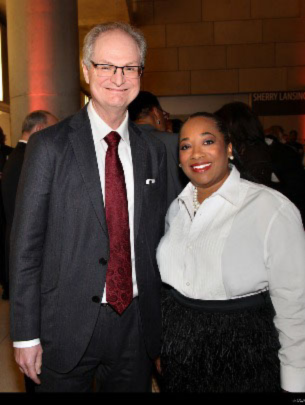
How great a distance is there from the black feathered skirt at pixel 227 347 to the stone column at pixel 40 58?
185 inches

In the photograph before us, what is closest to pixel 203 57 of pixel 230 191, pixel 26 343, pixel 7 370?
pixel 7 370

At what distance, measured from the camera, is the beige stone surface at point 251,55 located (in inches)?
421

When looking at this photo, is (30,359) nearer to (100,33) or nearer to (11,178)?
(100,33)

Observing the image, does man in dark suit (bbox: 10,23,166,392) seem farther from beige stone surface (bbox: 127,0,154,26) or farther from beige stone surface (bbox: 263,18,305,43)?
beige stone surface (bbox: 263,18,305,43)

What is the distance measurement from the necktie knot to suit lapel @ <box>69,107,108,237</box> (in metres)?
0.06

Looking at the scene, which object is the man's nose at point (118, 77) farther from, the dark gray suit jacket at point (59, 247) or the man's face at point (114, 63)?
the dark gray suit jacket at point (59, 247)

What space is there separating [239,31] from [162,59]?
192cm

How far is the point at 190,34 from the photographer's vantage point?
1073 cm

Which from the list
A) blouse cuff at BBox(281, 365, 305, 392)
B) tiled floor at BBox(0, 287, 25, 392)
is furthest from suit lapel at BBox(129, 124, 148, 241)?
tiled floor at BBox(0, 287, 25, 392)

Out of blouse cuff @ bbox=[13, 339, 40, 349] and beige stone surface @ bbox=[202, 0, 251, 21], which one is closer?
blouse cuff @ bbox=[13, 339, 40, 349]

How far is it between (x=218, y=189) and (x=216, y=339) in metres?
0.55

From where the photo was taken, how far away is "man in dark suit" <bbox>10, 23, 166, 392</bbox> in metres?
1.54

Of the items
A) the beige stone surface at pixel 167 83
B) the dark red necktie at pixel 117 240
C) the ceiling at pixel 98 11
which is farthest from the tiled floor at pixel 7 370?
the beige stone surface at pixel 167 83

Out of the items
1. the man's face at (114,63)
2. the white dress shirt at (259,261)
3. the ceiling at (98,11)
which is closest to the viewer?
the white dress shirt at (259,261)
